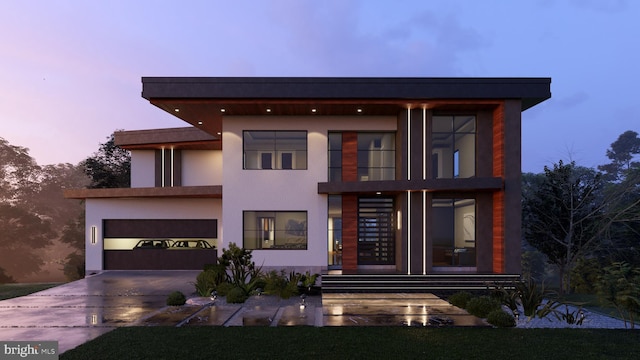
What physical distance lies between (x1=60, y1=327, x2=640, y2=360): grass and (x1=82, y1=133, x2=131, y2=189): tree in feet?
77.2

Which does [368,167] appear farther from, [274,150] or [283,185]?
[274,150]

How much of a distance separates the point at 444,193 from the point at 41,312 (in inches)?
587

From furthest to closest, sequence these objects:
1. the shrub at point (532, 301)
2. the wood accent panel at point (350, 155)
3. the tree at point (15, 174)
Result: the tree at point (15, 174), the wood accent panel at point (350, 155), the shrub at point (532, 301)

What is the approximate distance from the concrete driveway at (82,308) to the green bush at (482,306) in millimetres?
9022

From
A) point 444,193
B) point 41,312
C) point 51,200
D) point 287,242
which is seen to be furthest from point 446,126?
point 51,200

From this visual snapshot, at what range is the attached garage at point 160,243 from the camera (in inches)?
801

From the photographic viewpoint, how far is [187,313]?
396 inches

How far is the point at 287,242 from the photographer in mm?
15742

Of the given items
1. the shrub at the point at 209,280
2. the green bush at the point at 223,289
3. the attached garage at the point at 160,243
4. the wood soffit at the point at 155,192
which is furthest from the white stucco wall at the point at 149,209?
the green bush at the point at 223,289

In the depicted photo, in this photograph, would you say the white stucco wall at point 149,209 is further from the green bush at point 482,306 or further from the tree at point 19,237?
the tree at point 19,237

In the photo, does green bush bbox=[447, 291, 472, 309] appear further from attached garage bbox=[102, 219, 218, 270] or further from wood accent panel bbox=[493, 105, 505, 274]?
attached garage bbox=[102, 219, 218, 270]

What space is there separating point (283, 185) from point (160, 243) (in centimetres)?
951

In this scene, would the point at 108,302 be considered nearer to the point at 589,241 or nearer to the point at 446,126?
the point at 446,126

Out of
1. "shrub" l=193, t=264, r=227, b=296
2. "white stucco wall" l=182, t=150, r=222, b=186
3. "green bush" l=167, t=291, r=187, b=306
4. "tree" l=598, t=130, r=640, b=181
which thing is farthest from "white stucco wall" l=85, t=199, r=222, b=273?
"tree" l=598, t=130, r=640, b=181
